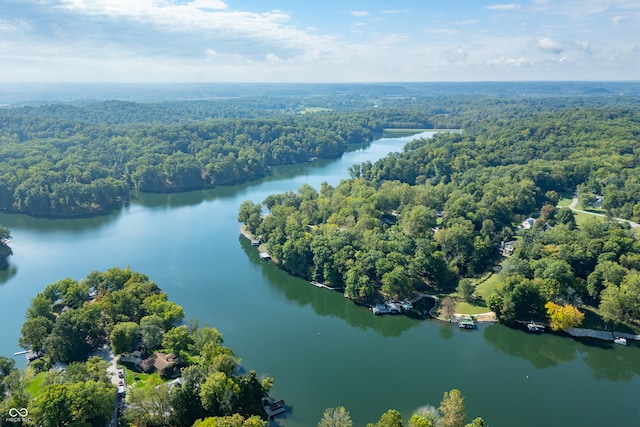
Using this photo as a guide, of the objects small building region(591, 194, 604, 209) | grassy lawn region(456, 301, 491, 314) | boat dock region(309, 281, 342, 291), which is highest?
small building region(591, 194, 604, 209)

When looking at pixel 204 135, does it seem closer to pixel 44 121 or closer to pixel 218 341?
pixel 44 121

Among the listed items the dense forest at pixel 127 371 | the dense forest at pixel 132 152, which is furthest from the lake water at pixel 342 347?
the dense forest at pixel 132 152

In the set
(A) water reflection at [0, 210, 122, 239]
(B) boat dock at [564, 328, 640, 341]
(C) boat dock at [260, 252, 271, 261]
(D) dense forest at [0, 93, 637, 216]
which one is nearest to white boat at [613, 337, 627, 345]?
(B) boat dock at [564, 328, 640, 341]

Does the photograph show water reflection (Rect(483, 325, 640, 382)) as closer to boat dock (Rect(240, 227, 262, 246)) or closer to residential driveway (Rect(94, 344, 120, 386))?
residential driveway (Rect(94, 344, 120, 386))

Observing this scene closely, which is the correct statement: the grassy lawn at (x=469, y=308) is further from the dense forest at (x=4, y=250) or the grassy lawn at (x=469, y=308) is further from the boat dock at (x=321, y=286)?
the dense forest at (x=4, y=250)

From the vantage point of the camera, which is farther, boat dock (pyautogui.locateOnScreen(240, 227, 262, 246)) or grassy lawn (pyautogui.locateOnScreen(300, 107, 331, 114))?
grassy lawn (pyautogui.locateOnScreen(300, 107, 331, 114))

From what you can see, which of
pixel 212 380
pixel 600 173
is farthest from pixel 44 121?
pixel 600 173

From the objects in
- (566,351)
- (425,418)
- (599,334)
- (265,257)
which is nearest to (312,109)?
(265,257)
